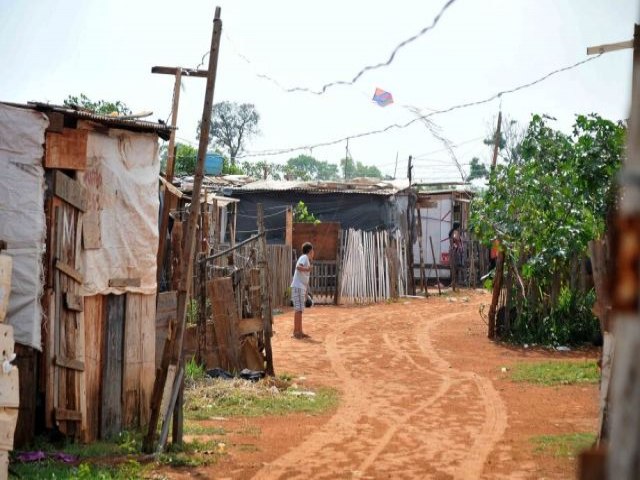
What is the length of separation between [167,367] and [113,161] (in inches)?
81.6

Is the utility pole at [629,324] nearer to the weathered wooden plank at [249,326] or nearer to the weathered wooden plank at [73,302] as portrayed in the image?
the weathered wooden plank at [73,302]

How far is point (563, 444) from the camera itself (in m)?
8.22

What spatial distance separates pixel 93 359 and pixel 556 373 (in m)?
7.27

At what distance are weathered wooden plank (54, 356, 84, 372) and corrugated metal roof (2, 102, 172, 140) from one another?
2.15 metres

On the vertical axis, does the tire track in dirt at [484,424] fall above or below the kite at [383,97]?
below

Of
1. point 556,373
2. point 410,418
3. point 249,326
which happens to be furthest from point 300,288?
point 410,418

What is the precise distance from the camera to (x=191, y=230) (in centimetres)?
791

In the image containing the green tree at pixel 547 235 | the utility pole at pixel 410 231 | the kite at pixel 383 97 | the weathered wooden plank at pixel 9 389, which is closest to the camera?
the weathered wooden plank at pixel 9 389

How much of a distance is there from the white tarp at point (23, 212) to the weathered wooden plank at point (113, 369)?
0.98 meters

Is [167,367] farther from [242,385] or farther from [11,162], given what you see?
[242,385]

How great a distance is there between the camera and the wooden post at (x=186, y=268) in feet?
25.3

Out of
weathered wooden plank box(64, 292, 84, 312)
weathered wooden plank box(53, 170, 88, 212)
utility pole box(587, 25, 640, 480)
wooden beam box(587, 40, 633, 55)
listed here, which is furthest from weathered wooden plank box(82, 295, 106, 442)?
utility pole box(587, 25, 640, 480)

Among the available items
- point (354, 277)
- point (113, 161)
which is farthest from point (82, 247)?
point (354, 277)

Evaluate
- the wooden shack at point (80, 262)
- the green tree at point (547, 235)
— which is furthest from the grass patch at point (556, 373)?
the wooden shack at point (80, 262)
